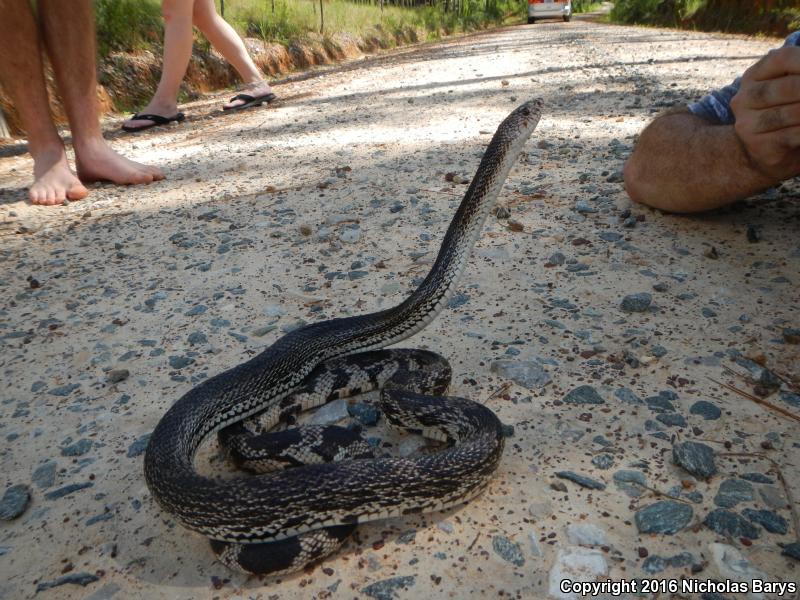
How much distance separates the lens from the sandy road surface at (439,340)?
177 centimetres

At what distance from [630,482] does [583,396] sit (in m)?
0.52

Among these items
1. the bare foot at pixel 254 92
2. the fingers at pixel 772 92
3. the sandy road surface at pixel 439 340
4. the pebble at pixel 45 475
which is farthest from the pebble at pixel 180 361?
the bare foot at pixel 254 92

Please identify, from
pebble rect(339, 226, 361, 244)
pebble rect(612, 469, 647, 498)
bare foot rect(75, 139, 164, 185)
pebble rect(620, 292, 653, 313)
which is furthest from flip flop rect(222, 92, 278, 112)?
pebble rect(612, 469, 647, 498)

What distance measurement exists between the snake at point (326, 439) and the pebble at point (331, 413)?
0.07 m

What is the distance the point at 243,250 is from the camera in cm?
403

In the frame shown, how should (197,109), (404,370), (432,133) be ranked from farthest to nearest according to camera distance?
(197,109), (432,133), (404,370)

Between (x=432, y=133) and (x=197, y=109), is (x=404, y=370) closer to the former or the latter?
(x=432, y=133)

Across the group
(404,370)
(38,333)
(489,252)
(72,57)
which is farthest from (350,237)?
(72,57)

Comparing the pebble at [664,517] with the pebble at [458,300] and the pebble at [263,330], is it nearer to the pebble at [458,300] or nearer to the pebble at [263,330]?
the pebble at [458,300]

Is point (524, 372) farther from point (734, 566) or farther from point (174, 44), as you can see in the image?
point (174, 44)

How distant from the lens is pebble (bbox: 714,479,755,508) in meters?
1.85

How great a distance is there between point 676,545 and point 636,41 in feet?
51.8

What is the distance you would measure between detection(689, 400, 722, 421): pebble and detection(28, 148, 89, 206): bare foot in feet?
17.0

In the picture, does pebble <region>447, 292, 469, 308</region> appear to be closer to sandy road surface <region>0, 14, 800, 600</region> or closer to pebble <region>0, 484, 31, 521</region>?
sandy road surface <region>0, 14, 800, 600</region>
